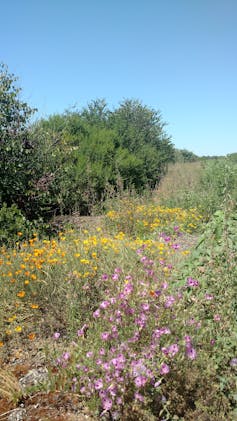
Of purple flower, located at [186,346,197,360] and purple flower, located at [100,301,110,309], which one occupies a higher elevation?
purple flower, located at [100,301,110,309]

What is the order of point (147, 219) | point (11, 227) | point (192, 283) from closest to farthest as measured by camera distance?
point (192, 283), point (11, 227), point (147, 219)

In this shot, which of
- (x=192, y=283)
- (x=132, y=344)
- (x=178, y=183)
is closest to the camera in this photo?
(x=132, y=344)

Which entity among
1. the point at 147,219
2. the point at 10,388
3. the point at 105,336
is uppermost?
the point at 105,336

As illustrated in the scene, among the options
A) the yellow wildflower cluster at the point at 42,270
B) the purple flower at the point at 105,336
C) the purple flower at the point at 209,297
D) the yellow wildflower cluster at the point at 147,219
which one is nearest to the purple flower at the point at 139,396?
the purple flower at the point at 105,336

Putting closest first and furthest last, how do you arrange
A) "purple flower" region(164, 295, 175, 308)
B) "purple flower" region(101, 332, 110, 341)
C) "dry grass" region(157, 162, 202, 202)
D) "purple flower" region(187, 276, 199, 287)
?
1. "purple flower" region(101, 332, 110, 341)
2. "purple flower" region(164, 295, 175, 308)
3. "purple flower" region(187, 276, 199, 287)
4. "dry grass" region(157, 162, 202, 202)

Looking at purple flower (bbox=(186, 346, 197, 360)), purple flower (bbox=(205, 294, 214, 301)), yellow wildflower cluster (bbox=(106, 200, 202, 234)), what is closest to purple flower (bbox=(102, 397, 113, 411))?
purple flower (bbox=(186, 346, 197, 360))

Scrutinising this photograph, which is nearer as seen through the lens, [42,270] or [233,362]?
[233,362]

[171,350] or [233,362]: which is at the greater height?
[171,350]

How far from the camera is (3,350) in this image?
308 centimetres

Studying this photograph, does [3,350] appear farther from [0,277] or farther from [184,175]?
[184,175]

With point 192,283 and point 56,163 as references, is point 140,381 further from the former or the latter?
point 56,163

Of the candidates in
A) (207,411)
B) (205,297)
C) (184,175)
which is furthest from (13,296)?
(184,175)

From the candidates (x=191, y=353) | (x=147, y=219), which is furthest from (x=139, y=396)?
(x=147, y=219)

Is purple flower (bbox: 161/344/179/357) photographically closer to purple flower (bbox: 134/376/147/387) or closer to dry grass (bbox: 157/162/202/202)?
purple flower (bbox: 134/376/147/387)
